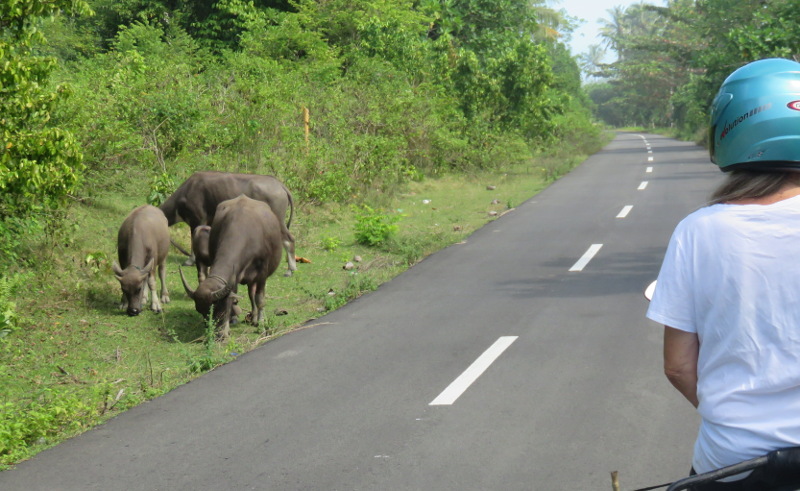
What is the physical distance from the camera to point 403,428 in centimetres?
655

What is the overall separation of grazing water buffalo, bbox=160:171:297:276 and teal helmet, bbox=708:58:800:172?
36.9ft

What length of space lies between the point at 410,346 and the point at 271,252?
2526 millimetres

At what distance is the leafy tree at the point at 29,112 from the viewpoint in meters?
8.16

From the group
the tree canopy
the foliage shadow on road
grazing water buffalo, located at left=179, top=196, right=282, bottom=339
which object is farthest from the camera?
the tree canopy

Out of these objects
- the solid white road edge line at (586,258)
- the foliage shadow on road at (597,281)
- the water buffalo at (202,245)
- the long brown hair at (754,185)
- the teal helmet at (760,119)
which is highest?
the teal helmet at (760,119)

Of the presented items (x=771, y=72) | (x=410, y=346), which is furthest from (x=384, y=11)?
(x=771, y=72)

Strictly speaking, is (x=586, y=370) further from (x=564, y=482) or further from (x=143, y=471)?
(x=143, y=471)

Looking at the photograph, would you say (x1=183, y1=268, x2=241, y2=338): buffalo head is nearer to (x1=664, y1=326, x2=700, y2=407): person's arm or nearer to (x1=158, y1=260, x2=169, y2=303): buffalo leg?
(x1=158, y1=260, x2=169, y2=303): buffalo leg

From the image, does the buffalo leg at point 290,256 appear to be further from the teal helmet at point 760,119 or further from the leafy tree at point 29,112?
the teal helmet at point 760,119

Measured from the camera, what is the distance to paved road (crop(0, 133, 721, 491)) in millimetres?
5730

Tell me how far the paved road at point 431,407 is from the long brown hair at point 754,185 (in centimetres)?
324

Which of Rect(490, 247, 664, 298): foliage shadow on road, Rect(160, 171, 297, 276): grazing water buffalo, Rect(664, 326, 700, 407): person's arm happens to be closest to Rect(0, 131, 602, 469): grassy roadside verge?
Rect(160, 171, 297, 276): grazing water buffalo

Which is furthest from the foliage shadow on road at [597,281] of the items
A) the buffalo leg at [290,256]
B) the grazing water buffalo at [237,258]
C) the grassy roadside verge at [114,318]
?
the buffalo leg at [290,256]

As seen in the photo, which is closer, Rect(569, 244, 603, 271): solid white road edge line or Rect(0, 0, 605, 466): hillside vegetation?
Rect(0, 0, 605, 466): hillside vegetation
